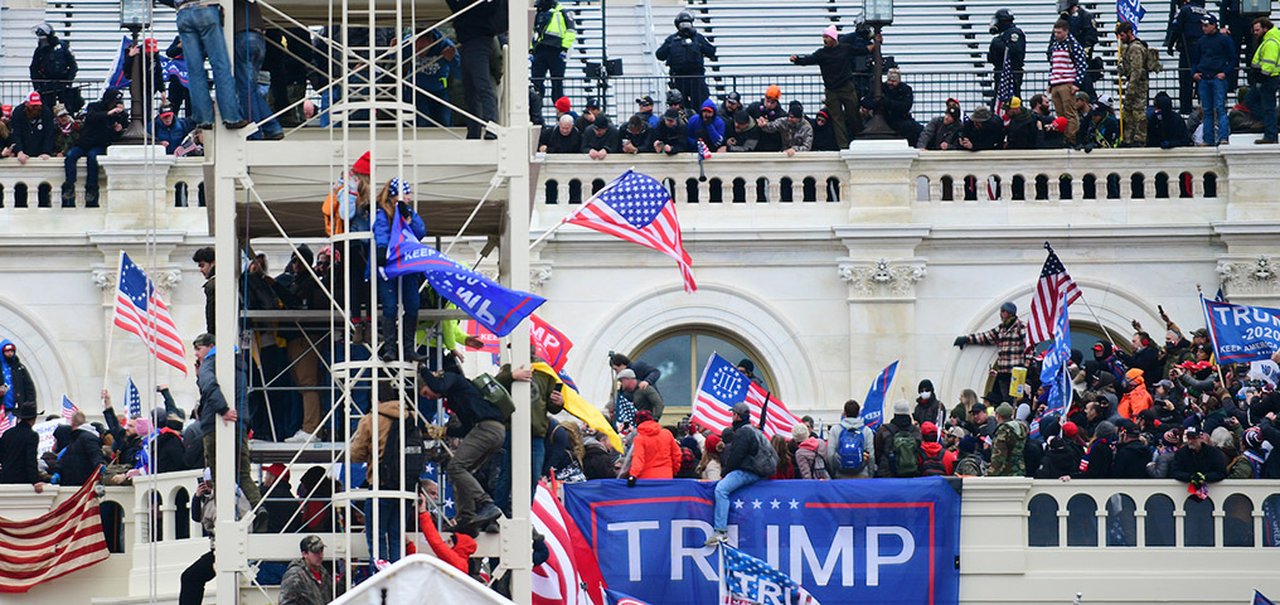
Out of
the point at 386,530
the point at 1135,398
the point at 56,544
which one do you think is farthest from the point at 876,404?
the point at 386,530

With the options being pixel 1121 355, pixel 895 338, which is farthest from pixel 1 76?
pixel 1121 355

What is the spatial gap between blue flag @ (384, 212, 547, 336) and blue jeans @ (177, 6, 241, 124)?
190cm

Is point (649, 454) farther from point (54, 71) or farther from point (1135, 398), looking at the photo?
point (54, 71)

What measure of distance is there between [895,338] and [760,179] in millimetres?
2762

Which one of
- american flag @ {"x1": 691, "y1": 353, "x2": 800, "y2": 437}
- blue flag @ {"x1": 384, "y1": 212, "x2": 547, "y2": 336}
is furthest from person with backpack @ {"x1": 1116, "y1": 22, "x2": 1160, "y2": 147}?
blue flag @ {"x1": 384, "y1": 212, "x2": 547, "y2": 336}

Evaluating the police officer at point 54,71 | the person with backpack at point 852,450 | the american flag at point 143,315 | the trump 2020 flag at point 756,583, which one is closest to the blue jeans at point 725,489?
the trump 2020 flag at point 756,583

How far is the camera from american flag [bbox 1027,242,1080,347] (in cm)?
3747

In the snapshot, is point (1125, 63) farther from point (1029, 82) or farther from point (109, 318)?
point (109, 318)

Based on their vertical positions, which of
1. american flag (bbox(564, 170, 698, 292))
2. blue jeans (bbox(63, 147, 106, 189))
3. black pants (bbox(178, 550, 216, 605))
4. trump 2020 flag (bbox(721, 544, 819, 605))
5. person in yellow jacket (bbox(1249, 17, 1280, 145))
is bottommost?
trump 2020 flag (bbox(721, 544, 819, 605))

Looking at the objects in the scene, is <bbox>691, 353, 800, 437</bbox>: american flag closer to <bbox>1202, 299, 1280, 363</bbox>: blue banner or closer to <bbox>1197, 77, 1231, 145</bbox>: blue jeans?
<bbox>1202, 299, 1280, 363</bbox>: blue banner

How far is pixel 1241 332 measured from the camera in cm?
3631

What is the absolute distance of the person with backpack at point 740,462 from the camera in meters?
31.6

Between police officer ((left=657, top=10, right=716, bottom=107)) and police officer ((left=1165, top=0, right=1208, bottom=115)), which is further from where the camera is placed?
police officer ((left=1165, top=0, right=1208, bottom=115))

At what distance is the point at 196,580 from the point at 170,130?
1332cm
